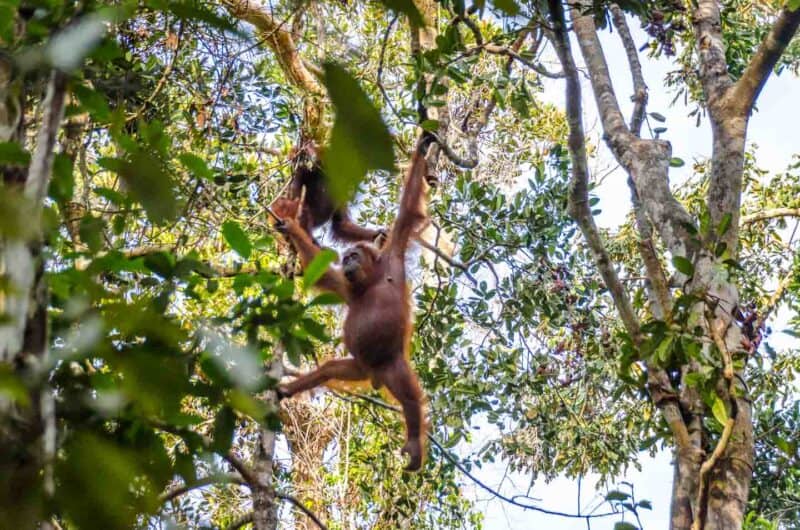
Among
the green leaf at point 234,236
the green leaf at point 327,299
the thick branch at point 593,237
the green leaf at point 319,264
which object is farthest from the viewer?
the thick branch at point 593,237

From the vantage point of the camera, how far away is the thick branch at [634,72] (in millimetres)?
5379

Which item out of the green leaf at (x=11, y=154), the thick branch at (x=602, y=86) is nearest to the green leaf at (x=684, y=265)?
the thick branch at (x=602, y=86)

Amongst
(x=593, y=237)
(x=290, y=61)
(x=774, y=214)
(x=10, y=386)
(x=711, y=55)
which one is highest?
(x=774, y=214)

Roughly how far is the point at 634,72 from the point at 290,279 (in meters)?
3.49

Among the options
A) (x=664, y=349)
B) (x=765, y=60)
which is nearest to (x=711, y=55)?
(x=765, y=60)

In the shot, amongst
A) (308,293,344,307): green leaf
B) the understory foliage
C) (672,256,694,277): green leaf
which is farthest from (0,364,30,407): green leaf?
(672,256,694,277): green leaf

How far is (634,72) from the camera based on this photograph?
18.5ft

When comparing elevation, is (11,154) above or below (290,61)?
below

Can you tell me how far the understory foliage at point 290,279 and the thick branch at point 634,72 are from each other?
0.12 meters

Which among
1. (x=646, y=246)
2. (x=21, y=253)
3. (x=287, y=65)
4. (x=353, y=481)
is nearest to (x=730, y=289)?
(x=646, y=246)

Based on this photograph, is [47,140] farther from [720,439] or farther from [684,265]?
[720,439]

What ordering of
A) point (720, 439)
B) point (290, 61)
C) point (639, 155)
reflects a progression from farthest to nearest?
1. point (290, 61)
2. point (639, 155)
3. point (720, 439)

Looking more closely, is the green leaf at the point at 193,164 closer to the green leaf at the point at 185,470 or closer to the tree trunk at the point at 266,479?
the green leaf at the point at 185,470

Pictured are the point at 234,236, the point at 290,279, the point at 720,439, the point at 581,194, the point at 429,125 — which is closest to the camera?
the point at 234,236
